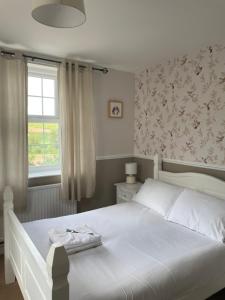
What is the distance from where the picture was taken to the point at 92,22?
2.08 metres

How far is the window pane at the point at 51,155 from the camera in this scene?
326 centimetres

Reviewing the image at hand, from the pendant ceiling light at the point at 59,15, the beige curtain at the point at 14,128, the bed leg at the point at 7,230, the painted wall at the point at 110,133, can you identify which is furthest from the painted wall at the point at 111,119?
the pendant ceiling light at the point at 59,15

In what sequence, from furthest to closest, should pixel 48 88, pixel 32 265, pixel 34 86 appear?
1. pixel 48 88
2. pixel 34 86
3. pixel 32 265

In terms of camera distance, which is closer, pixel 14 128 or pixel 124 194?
pixel 14 128

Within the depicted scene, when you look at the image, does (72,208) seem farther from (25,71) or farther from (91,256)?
(25,71)

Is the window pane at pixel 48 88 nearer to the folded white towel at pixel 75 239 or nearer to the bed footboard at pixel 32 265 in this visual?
the bed footboard at pixel 32 265

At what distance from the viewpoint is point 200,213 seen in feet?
7.38

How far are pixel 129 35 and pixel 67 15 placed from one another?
108cm

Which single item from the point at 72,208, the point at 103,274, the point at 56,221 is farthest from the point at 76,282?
the point at 72,208

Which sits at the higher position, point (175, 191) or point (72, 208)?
point (175, 191)

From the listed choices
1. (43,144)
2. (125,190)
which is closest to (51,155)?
(43,144)

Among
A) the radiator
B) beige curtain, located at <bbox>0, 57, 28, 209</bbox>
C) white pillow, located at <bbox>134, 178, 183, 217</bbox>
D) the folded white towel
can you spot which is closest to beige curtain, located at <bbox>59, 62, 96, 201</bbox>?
the radiator

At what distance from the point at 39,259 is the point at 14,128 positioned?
1813 millimetres

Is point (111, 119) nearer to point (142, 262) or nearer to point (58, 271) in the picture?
point (142, 262)
